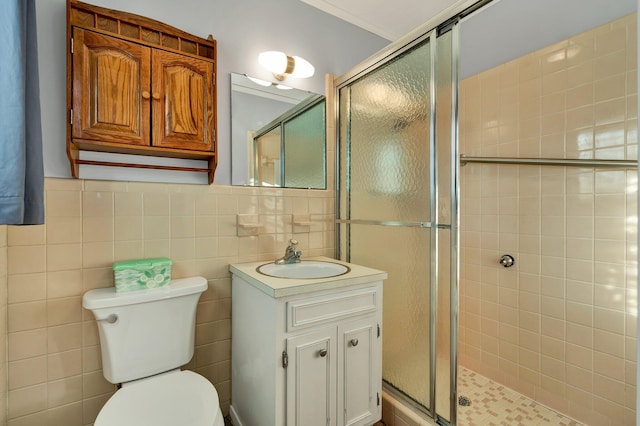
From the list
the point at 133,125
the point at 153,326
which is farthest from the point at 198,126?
the point at 153,326

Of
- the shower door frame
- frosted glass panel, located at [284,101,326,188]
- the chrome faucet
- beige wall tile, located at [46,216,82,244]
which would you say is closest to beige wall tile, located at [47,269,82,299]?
beige wall tile, located at [46,216,82,244]

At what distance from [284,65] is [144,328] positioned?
153 cm

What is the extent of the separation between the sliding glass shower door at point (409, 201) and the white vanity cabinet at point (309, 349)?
0.19 metres

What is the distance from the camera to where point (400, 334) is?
1.57 m

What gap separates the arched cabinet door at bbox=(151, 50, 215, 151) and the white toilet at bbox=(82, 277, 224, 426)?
2.19 feet

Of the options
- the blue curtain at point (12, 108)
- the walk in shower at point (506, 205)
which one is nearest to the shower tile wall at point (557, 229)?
the walk in shower at point (506, 205)

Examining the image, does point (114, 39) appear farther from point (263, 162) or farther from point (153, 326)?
point (153, 326)

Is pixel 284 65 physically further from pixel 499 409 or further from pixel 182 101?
pixel 499 409

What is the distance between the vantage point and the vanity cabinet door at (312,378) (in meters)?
1.21

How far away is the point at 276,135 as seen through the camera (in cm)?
180

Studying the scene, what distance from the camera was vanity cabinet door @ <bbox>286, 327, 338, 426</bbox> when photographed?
3.97 feet

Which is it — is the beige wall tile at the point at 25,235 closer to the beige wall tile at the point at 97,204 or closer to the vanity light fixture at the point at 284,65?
the beige wall tile at the point at 97,204

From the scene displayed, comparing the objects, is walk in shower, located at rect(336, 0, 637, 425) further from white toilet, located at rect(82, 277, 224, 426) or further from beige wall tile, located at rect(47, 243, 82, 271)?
beige wall tile, located at rect(47, 243, 82, 271)

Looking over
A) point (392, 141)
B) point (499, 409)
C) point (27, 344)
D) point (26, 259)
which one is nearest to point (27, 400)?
point (27, 344)
